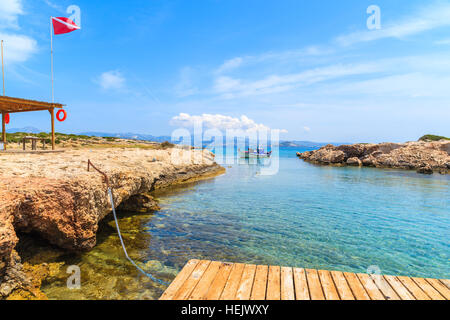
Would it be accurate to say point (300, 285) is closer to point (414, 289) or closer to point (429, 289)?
point (414, 289)

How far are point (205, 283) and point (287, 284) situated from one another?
149cm

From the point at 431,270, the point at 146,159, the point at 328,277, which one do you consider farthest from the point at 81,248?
the point at 146,159

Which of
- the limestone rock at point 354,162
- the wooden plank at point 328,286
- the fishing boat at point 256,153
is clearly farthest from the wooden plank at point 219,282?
the fishing boat at point 256,153

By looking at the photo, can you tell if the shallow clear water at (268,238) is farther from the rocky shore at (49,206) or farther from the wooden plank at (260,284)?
the wooden plank at (260,284)

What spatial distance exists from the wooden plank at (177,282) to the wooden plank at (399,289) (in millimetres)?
3763

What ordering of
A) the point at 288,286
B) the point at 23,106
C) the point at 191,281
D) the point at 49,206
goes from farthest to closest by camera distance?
1. the point at 23,106
2. the point at 49,206
3. the point at 191,281
4. the point at 288,286

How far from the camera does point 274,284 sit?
4.47 m

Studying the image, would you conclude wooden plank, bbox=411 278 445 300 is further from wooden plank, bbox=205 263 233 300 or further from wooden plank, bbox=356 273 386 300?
wooden plank, bbox=205 263 233 300

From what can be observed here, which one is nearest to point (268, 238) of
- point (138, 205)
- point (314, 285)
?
point (314, 285)

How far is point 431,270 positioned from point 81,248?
431 inches

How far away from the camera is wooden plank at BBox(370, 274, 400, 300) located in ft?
13.6

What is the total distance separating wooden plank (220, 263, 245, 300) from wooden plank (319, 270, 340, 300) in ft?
4.99

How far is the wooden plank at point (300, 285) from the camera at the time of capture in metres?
4.11
